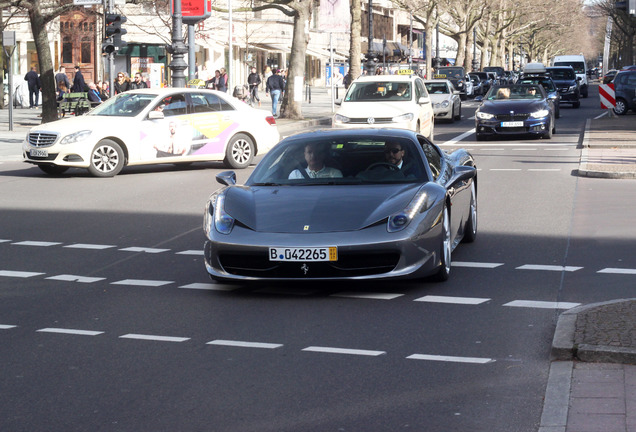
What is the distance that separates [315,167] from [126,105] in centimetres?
1108

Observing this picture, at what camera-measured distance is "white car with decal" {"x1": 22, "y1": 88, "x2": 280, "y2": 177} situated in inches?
736

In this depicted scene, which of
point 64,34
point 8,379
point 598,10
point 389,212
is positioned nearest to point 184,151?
point 389,212

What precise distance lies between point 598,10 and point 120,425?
96426 mm

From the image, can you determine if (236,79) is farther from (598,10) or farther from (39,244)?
(39,244)

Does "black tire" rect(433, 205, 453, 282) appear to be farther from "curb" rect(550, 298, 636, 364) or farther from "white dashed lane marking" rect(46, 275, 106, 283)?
"white dashed lane marking" rect(46, 275, 106, 283)

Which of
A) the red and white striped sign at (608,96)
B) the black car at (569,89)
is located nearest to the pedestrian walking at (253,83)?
the black car at (569,89)

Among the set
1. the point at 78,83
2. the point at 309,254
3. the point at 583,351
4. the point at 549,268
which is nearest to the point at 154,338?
the point at 309,254

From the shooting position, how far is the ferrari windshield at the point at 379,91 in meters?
25.5

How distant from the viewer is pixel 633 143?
2428cm

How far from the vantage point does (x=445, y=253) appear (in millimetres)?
8570

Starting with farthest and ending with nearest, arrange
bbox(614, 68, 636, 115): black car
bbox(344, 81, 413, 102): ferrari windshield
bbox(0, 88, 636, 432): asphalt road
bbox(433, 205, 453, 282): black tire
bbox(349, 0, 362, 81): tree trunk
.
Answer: bbox(349, 0, 362, 81): tree trunk → bbox(614, 68, 636, 115): black car → bbox(344, 81, 413, 102): ferrari windshield → bbox(433, 205, 453, 282): black tire → bbox(0, 88, 636, 432): asphalt road

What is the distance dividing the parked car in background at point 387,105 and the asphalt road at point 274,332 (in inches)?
457

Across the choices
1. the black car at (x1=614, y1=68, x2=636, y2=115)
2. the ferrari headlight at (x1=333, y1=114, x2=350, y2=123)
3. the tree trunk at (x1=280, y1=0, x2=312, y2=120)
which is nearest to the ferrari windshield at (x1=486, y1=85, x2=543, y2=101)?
the ferrari headlight at (x1=333, y1=114, x2=350, y2=123)

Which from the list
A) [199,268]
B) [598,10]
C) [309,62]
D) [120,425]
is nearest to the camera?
[120,425]
